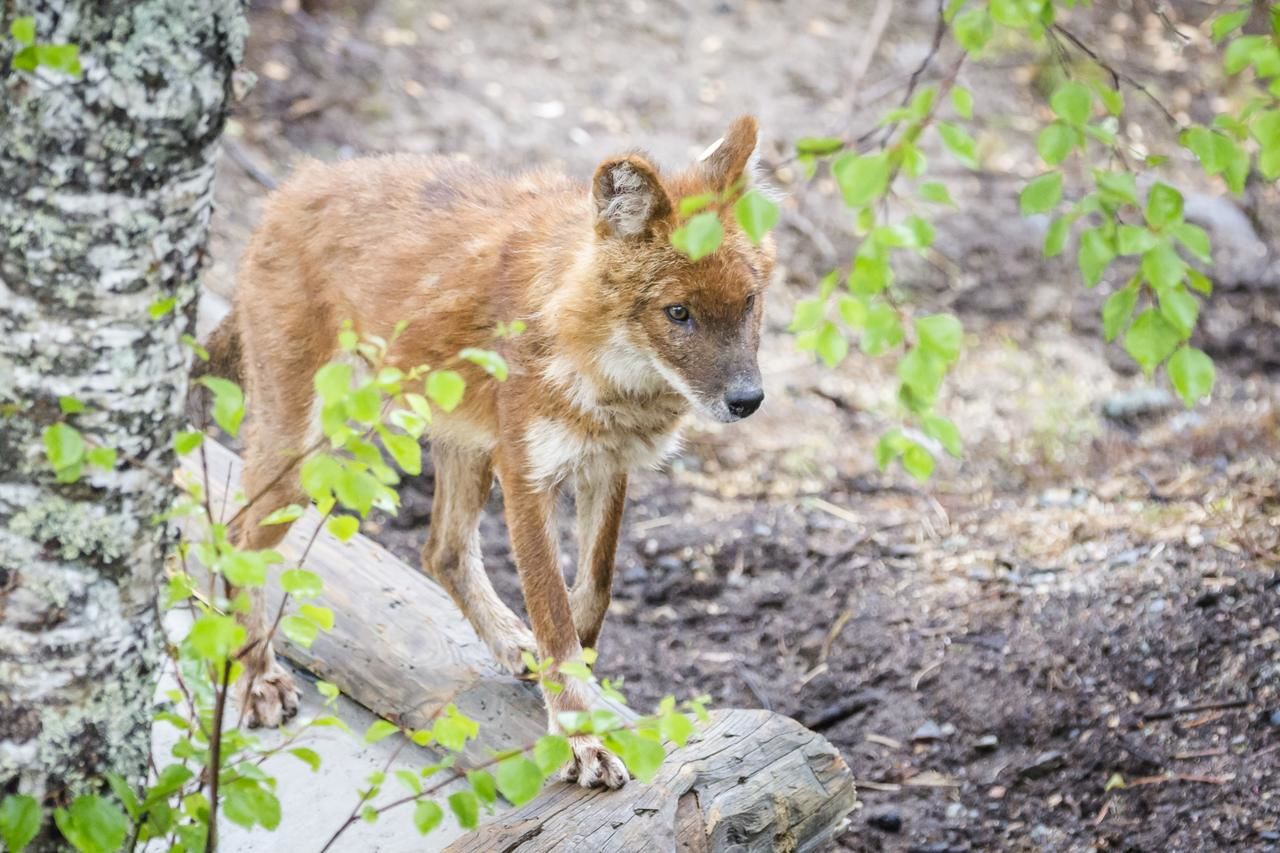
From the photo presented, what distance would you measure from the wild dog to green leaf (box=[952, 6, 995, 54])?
126 cm

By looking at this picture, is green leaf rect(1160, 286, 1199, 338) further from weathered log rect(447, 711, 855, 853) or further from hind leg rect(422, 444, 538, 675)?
hind leg rect(422, 444, 538, 675)

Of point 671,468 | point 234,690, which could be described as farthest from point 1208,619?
point 234,690

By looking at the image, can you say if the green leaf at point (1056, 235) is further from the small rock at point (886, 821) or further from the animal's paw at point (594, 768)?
the small rock at point (886, 821)

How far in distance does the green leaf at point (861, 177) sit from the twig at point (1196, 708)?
320cm

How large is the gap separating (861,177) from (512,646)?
9.55 feet

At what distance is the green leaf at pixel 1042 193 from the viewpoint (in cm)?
297

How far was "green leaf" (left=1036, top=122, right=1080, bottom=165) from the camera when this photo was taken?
2.88 metres

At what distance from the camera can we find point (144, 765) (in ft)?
10.4

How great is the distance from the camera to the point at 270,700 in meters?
4.89

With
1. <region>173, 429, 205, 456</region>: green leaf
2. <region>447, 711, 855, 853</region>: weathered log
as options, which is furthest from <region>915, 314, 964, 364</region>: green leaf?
<region>447, 711, 855, 853</region>: weathered log

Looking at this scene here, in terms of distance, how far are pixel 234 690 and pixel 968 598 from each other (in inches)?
126

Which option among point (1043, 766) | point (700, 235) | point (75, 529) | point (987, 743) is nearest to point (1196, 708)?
point (1043, 766)

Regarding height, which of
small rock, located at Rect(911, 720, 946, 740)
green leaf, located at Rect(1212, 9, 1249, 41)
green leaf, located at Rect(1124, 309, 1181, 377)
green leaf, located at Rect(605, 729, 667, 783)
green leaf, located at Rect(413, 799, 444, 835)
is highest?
green leaf, located at Rect(1212, 9, 1249, 41)

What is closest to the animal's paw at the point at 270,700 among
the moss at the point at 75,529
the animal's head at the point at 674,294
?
the animal's head at the point at 674,294
